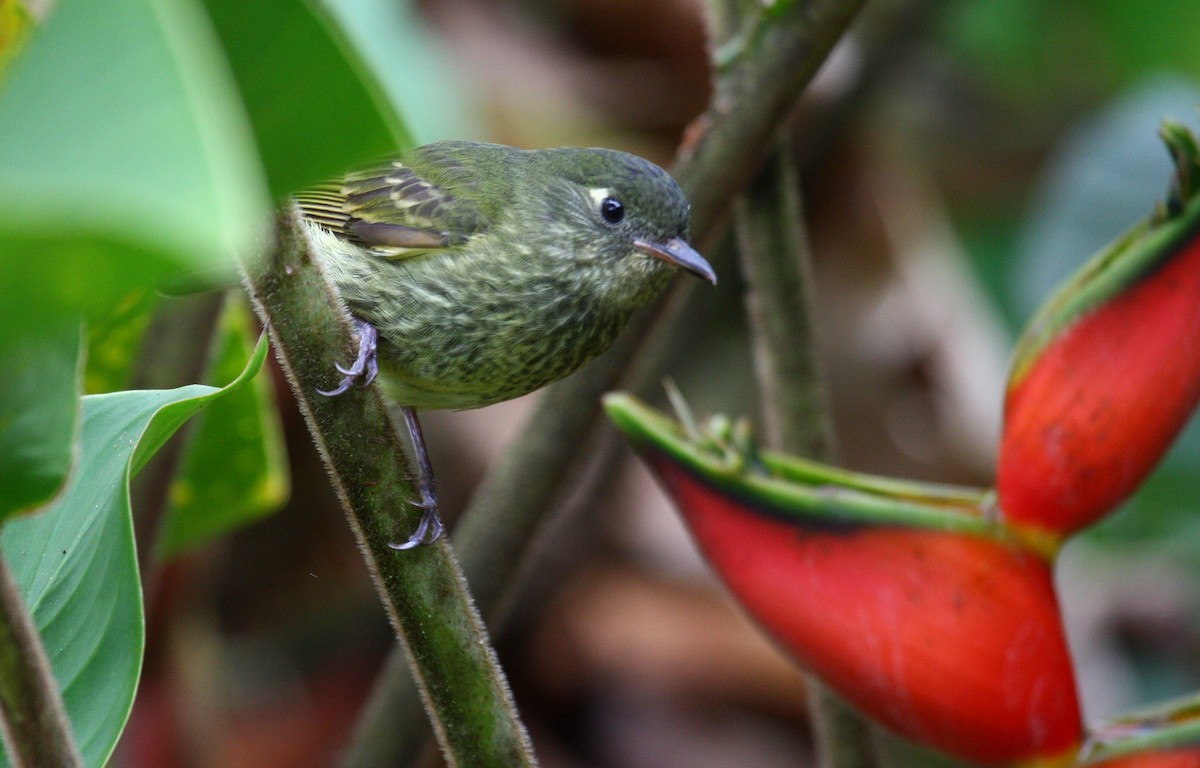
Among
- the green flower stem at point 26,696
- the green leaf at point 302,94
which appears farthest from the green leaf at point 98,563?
the green leaf at point 302,94

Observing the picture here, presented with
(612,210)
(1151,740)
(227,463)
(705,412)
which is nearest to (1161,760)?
(1151,740)

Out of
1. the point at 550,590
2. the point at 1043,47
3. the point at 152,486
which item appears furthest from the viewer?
the point at 1043,47

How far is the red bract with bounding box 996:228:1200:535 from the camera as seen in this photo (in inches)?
49.6

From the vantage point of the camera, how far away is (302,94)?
60 cm

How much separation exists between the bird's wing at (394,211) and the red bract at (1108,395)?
0.65m

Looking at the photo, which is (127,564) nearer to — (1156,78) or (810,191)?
(810,191)

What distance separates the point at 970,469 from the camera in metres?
3.35

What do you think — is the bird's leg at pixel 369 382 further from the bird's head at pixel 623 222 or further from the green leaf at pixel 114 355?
the green leaf at pixel 114 355

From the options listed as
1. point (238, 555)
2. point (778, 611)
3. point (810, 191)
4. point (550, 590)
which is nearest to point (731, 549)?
point (778, 611)

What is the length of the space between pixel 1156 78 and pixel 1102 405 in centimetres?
→ 290

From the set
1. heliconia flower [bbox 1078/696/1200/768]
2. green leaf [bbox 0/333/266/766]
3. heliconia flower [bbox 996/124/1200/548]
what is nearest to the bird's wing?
green leaf [bbox 0/333/266/766]

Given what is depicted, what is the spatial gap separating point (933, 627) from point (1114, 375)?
0.29 meters

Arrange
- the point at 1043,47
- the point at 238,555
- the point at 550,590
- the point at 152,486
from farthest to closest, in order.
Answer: the point at 1043,47
the point at 238,555
the point at 550,590
the point at 152,486

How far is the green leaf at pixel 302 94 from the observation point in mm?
586
